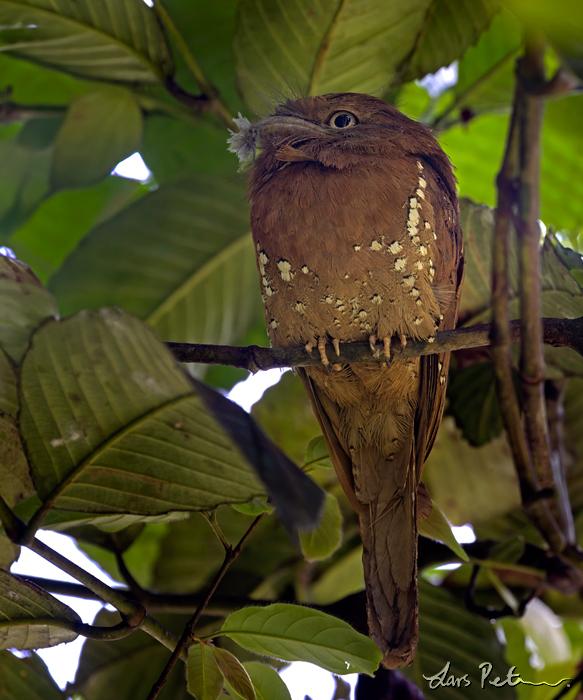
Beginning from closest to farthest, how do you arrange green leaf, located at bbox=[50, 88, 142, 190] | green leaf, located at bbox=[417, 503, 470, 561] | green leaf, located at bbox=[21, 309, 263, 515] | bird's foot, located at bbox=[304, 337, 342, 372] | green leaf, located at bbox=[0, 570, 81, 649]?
green leaf, located at bbox=[21, 309, 263, 515]
green leaf, located at bbox=[0, 570, 81, 649]
green leaf, located at bbox=[417, 503, 470, 561]
bird's foot, located at bbox=[304, 337, 342, 372]
green leaf, located at bbox=[50, 88, 142, 190]

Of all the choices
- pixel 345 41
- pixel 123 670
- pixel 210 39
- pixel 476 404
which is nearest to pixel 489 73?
pixel 345 41

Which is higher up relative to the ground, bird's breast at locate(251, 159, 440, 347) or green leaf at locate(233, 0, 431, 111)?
green leaf at locate(233, 0, 431, 111)

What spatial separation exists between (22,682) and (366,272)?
137 cm

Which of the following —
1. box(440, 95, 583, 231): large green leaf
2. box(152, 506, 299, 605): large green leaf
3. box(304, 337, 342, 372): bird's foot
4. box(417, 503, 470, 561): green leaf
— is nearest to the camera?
box(417, 503, 470, 561): green leaf

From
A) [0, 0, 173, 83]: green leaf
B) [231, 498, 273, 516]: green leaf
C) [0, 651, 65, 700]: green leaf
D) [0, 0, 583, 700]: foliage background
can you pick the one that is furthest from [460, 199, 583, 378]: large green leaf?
[0, 651, 65, 700]: green leaf

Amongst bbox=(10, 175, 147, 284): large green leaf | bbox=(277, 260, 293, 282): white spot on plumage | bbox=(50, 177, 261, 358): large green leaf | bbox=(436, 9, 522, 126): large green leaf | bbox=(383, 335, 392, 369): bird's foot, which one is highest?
bbox=(436, 9, 522, 126): large green leaf

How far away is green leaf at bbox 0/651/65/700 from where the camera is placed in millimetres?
1419

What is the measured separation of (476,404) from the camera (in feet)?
6.68

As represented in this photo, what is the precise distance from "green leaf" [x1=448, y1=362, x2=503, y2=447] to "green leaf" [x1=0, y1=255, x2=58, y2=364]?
141 centimetres

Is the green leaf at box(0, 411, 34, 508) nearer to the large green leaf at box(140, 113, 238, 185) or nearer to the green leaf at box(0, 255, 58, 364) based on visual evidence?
the green leaf at box(0, 255, 58, 364)

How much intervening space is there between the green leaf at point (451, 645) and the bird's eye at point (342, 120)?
1491 millimetres

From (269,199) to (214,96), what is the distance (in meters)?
0.59

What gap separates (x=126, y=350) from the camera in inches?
37.3

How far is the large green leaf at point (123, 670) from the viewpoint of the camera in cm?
182
